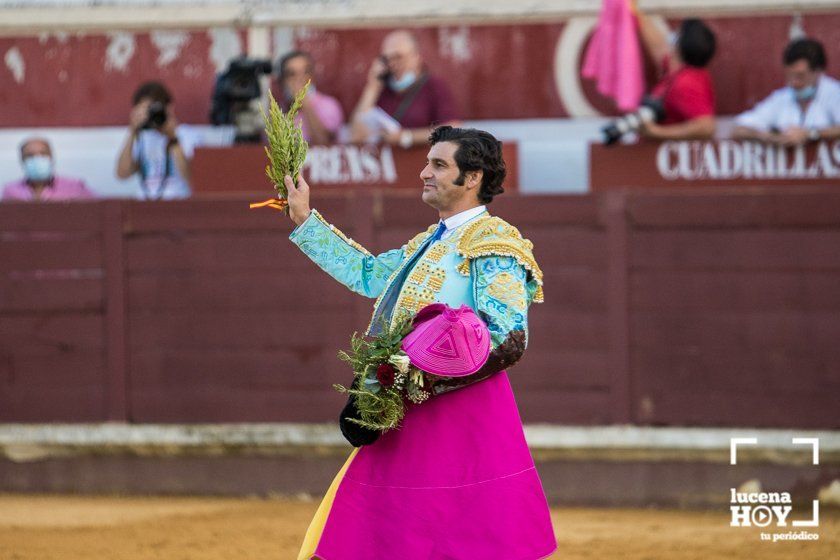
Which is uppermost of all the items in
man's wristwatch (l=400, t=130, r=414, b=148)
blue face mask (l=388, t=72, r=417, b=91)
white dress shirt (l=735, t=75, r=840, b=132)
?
blue face mask (l=388, t=72, r=417, b=91)

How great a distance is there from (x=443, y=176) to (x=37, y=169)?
16.3ft

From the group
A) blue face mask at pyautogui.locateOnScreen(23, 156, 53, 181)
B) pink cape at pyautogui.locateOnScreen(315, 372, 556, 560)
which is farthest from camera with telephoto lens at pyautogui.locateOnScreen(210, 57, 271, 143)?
pink cape at pyautogui.locateOnScreen(315, 372, 556, 560)

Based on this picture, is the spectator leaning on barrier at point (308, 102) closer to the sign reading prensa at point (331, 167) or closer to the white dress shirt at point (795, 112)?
the sign reading prensa at point (331, 167)

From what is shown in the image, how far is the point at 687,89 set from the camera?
7.35m

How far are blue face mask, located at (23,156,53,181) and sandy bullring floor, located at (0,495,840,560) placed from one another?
175cm

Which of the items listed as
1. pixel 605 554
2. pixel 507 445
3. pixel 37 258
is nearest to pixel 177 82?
pixel 37 258

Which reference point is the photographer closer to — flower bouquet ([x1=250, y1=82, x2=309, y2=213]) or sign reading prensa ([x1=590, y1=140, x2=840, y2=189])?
sign reading prensa ([x1=590, y1=140, x2=840, y2=189])

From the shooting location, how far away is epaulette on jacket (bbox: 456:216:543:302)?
3.52 m

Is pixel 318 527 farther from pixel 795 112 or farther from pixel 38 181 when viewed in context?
pixel 38 181

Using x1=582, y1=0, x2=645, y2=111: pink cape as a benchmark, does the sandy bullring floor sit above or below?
below

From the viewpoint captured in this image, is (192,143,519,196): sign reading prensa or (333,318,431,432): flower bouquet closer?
(333,318,431,432): flower bouquet

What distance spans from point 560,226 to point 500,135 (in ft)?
4.16

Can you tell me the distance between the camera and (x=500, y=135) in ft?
27.0

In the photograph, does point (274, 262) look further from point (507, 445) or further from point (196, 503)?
point (507, 445)
